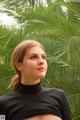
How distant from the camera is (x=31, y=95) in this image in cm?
241

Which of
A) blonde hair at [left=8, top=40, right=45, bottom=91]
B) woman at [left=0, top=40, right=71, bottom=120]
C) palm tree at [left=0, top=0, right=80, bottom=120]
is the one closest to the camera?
woman at [left=0, top=40, right=71, bottom=120]

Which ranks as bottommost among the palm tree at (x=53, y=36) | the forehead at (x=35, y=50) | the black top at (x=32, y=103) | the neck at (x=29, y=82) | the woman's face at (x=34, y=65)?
the palm tree at (x=53, y=36)

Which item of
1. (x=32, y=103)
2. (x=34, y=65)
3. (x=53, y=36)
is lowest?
(x=53, y=36)

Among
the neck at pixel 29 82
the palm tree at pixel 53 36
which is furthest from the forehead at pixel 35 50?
the palm tree at pixel 53 36

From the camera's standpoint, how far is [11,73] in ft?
18.4

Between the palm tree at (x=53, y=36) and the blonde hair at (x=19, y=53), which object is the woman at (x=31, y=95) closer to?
the blonde hair at (x=19, y=53)

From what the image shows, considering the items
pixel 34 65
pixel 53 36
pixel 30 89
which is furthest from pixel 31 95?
pixel 53 36

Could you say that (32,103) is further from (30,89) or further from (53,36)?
(53,36)

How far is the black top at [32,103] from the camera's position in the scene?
7.68ft

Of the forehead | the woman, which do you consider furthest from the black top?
the forehead

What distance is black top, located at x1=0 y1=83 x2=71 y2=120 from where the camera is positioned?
7.68ft

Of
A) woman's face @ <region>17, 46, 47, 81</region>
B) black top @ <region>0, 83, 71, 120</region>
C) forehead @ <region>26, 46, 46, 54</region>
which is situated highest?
forehead @ <region>26, 46, 46, 54</region>

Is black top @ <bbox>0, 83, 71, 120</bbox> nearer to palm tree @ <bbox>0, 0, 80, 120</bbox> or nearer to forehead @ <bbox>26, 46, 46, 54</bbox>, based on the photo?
forehead @ <bbox>26, 46, 46, 54</bbox>

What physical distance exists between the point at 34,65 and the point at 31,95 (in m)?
0.18
